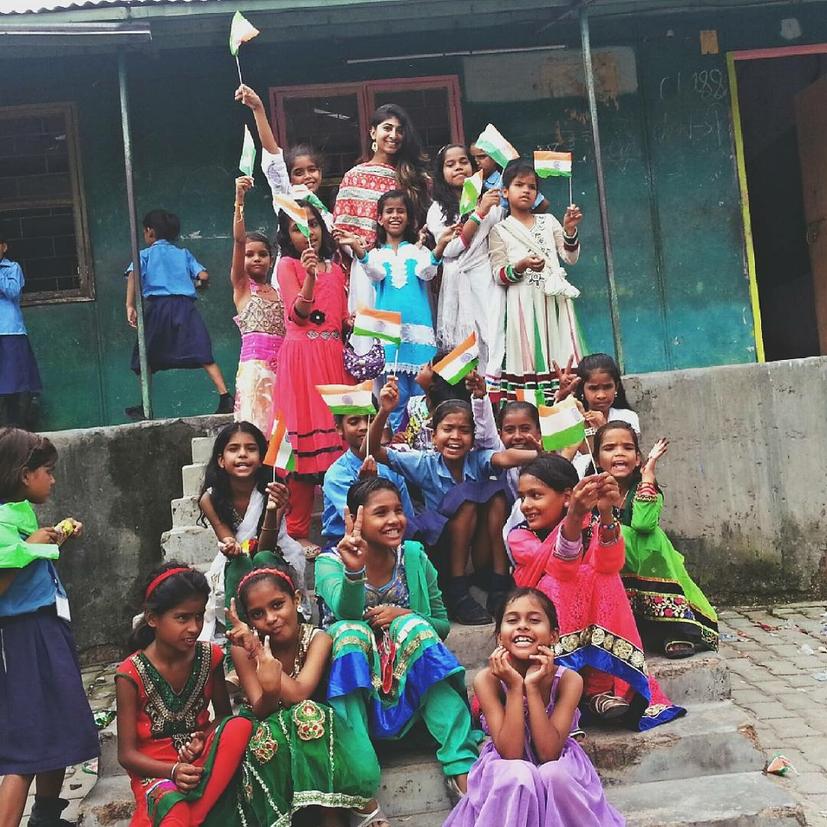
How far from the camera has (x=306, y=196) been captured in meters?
5.68

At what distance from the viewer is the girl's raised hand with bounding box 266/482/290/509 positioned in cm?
422

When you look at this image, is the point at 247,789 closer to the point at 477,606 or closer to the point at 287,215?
the point at 477,606

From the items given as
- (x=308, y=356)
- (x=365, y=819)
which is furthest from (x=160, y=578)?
(x=308, y=356)

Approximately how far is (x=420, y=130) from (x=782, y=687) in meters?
4.92

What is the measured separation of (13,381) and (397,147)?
10.1ft

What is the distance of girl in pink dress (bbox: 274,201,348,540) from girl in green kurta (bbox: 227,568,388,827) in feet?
5.22

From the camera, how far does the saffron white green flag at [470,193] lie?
548 centimetres

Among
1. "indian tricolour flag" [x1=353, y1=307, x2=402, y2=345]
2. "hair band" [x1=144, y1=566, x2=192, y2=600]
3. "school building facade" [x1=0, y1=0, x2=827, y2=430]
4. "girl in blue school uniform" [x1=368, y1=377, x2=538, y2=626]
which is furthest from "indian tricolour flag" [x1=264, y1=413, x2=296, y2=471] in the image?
"school building facade" [x1=0, y1=0, x2=827, y2=430]

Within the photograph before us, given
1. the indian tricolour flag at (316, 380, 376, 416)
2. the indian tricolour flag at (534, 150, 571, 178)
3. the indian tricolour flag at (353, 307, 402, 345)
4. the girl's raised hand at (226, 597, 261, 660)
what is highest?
the indian tricolour flag at (534, 150, 571, 178)

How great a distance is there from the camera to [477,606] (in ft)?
15.1

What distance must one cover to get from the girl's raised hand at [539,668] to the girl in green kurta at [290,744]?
2.13 ft

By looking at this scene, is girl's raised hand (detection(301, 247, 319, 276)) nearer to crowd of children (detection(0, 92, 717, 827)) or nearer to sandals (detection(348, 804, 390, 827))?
crowd of children (detection(0, 92, 717, 827))

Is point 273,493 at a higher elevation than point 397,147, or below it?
below

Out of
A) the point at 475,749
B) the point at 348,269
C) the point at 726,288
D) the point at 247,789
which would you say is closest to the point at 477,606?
the point at 475,749
